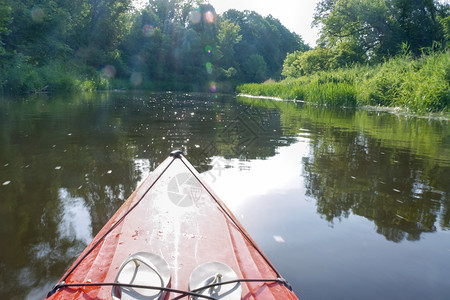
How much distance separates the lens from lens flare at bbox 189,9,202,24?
170 feet

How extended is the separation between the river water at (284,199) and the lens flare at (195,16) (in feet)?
163

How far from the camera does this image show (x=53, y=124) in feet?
24.7

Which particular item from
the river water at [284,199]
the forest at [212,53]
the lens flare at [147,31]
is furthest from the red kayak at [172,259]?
the lens flare at [147,31]

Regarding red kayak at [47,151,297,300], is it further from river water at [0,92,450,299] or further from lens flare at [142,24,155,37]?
lens flare at [142,24,155,37]

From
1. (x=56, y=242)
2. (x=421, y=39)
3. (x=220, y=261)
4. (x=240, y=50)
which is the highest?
(x=240, y=50)

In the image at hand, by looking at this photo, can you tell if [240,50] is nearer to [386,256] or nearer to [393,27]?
[393,27]

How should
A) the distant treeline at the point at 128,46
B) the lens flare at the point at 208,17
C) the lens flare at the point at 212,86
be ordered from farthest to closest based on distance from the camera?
the lens flare at the point at 208,17 < the lens flare at the point at 212,86 < the distant treeline at the point at 128,46

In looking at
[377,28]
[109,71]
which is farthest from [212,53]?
[377,28]

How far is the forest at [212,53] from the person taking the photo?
14.6 m

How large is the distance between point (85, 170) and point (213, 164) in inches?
70.5

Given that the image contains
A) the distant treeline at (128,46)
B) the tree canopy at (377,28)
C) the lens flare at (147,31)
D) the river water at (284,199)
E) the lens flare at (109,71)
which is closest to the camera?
the river water at (284,199)

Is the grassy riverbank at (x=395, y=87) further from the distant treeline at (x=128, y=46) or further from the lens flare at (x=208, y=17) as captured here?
the lens flare at (x=208, y=17)

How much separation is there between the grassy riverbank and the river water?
5867mm

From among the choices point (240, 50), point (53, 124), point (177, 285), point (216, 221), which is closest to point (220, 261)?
point (177, 285)
